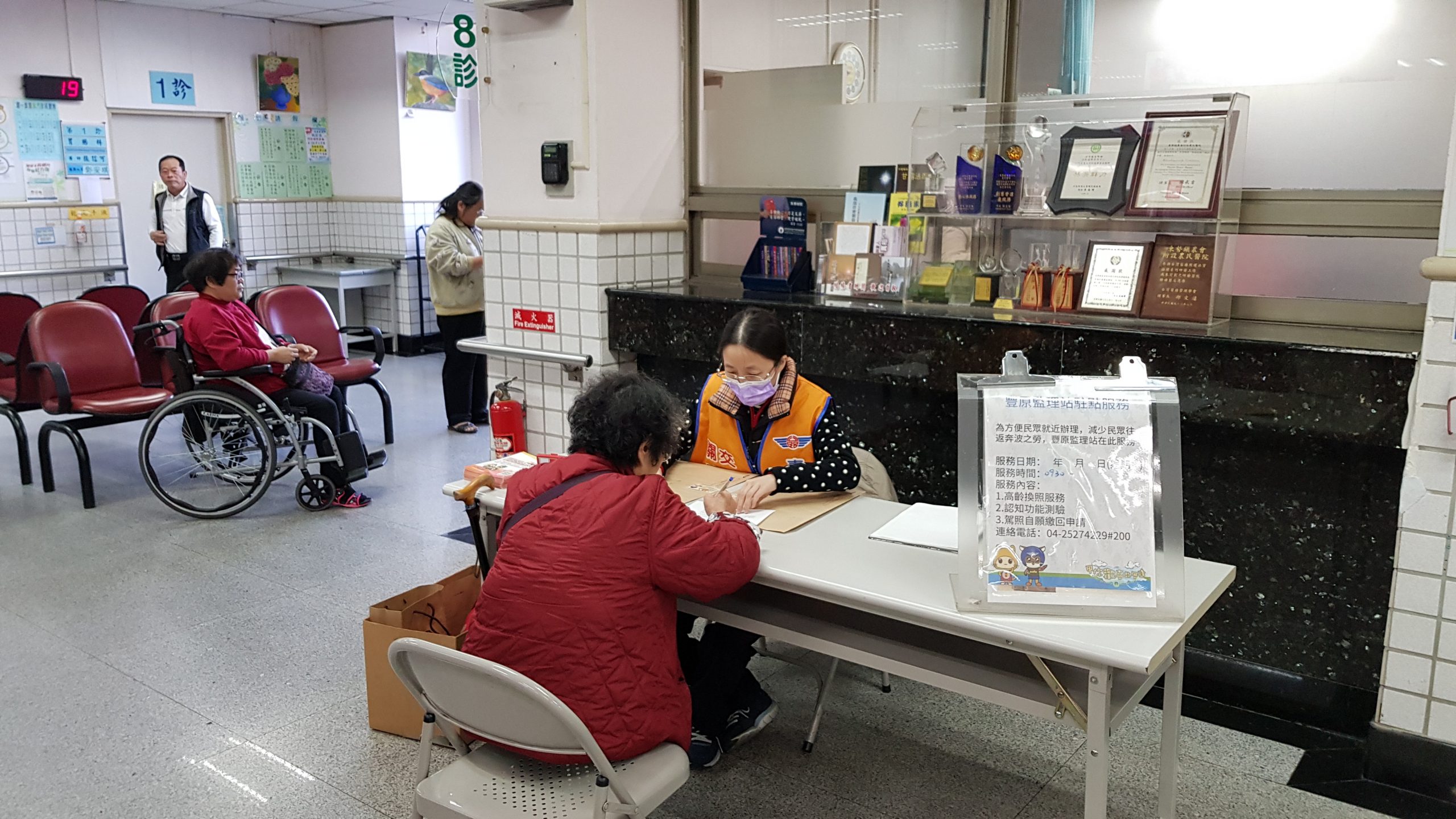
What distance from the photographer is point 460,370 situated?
6.44 metres

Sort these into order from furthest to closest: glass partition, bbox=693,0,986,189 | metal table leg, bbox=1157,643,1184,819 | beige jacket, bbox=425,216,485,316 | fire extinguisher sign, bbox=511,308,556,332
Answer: beige jacket, bbox=425,216,485,316 < fire extinguisher sign, bbox=511,308,556,332 < glass partition, bbox=693,0,986,189 < metal table leg, bbox=1157,643,1184,819

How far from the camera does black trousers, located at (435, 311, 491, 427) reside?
643 cm

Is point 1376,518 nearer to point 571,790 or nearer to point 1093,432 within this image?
point 1093,432

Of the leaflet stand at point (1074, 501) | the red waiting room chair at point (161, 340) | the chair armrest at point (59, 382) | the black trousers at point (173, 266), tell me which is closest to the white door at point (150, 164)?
the black trousers at point (173, 266)

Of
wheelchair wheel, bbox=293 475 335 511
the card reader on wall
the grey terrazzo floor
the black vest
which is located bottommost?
the grey terrazzo floor

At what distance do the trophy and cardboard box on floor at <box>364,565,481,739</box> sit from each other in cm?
204

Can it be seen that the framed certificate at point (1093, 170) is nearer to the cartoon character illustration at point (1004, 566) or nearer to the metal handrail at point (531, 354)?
the cartoon character illustration at point (1004, 566)

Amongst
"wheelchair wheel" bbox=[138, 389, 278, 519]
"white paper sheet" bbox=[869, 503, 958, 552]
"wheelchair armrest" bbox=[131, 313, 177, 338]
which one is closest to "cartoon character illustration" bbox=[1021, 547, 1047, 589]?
"white paper sheet" bbox=[869, 503, 958, 552]

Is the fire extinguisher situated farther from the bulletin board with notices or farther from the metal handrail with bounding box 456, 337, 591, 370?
the bulletin board with notices

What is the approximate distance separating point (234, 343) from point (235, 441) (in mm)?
516

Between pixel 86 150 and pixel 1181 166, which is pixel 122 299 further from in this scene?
pixel 1181 166

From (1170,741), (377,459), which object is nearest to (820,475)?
(1170,741)

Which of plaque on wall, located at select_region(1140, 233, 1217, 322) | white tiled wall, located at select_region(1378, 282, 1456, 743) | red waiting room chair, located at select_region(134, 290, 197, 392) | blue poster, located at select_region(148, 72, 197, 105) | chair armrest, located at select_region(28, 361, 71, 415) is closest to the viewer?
white tiled wall, located at select_region(1378, 282, 1456, 743)

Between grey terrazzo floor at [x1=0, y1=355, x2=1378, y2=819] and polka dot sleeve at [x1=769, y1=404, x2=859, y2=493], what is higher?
polka dot sleeve at [x1=769, y1=404, x2=859, y2=493]
